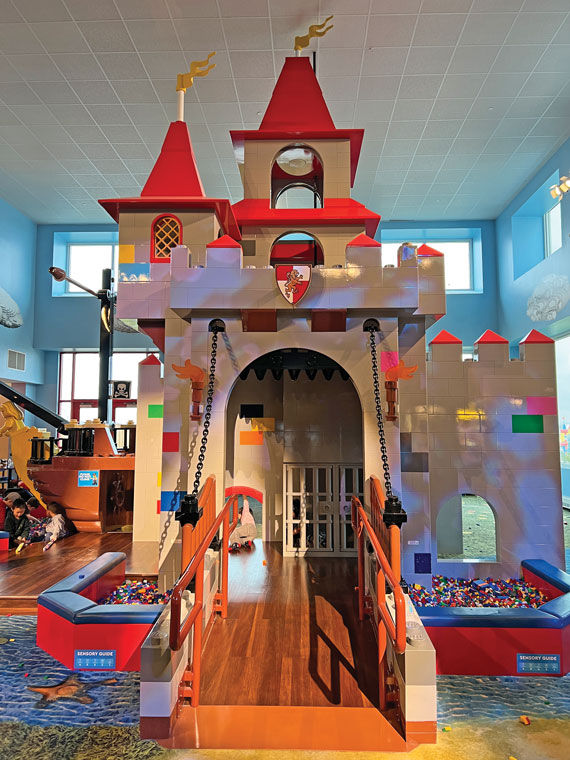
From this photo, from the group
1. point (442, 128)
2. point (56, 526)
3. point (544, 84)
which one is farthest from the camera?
point (442, 128)

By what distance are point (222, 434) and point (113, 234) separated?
43.8 feet

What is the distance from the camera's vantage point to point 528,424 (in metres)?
5.85

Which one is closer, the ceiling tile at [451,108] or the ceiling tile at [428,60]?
the ceiling tile at [428,60]

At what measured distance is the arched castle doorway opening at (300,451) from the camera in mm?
6492

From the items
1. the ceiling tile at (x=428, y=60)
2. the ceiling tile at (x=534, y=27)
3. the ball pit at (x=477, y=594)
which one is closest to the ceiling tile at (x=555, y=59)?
the ceiling tile at (x=534, y=27)

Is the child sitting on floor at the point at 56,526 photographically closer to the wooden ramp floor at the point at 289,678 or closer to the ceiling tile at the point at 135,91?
the wooden ramp floor at the point at 289,678

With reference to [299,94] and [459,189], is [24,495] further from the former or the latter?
[459,189]

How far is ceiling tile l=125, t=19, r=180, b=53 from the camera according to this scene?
7832 millimetres

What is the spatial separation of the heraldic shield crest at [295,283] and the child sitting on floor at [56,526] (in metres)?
5.62

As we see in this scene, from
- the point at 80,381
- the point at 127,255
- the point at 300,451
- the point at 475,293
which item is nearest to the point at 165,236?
the point at 127,255

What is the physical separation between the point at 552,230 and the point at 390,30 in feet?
24.4

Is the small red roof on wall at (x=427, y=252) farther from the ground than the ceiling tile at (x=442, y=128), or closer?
closer

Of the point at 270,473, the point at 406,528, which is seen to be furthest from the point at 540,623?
the point at 270,473

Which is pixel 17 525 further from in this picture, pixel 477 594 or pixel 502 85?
pixel 502 85
